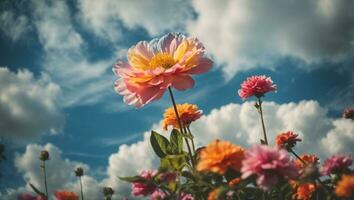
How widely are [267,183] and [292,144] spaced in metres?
2.65

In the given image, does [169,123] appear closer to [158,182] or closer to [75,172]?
[158,182]

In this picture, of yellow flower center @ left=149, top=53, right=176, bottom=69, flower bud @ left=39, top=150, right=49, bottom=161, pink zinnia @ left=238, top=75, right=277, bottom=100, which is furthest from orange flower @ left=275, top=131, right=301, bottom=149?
flower bud @ left=39, top=150, right=49, bottom=161

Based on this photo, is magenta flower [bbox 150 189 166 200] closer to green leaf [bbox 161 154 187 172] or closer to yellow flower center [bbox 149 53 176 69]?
green leaf [bbox 161 154 187 172]

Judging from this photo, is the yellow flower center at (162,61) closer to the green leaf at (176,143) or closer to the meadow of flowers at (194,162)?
the meadow of flowers at (194,162)

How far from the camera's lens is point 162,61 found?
9.46ft

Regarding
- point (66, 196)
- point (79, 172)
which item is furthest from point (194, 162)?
point (79, 172)

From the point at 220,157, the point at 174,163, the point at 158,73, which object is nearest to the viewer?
the point at 220,157

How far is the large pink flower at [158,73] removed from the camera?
2559 millimetres

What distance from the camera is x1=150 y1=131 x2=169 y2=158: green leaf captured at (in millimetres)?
2387

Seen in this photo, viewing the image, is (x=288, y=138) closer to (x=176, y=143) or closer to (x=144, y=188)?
(x=176, y=143)

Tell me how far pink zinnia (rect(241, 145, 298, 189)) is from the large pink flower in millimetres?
1036

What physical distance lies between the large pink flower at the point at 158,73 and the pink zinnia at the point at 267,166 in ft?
3.40

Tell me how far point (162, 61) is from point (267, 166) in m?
1.51

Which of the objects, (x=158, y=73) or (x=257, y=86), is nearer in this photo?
(x=158, y=73)
